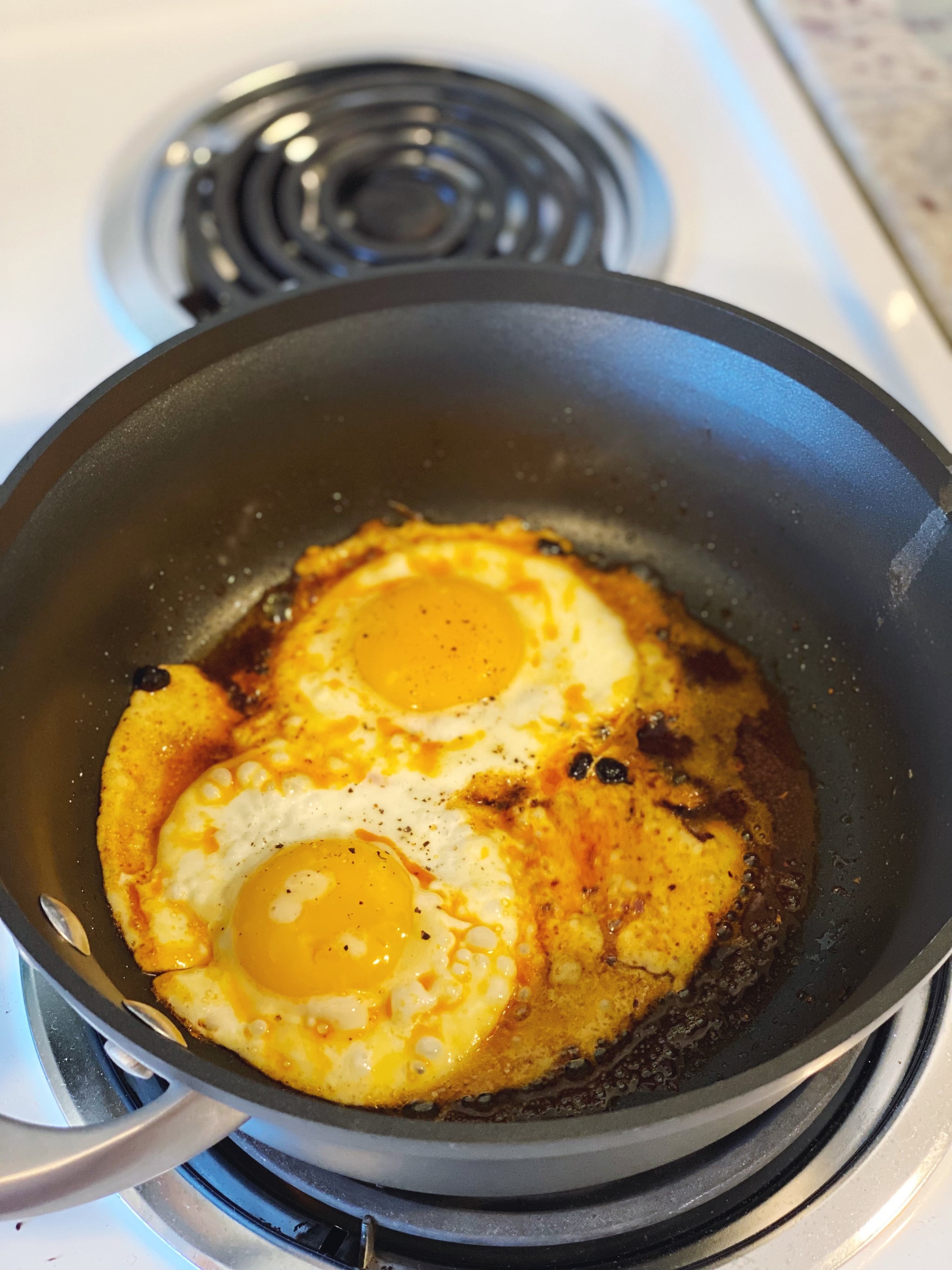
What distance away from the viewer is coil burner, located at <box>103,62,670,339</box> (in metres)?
1.61

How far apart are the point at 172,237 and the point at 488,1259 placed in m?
1.41

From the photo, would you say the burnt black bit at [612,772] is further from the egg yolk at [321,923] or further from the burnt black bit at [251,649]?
the burnt black bit at [251,649]

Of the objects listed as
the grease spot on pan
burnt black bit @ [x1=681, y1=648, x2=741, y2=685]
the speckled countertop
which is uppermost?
the speckled countertop

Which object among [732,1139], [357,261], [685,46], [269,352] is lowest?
[732,1139]

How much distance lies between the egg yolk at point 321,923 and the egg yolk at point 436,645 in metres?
→ 0.25

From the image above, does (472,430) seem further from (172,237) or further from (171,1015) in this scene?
(171,1015)

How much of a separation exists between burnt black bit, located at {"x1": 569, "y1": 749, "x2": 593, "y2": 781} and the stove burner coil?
0.72 metres

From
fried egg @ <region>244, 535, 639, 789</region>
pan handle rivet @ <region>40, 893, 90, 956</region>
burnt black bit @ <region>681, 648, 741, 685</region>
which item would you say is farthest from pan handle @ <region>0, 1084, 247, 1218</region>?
burnt black bit @ <region>681, 648, 741, 685</region>

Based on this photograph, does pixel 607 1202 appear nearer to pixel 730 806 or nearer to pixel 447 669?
pixel 730 806

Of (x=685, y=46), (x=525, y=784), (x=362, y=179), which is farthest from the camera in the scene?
(x=685, y=46)

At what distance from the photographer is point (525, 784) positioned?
133 centimetres

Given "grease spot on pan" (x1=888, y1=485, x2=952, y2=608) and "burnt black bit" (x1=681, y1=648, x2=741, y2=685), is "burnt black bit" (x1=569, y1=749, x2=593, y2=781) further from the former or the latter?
"grease spot on pan" (x1=888, y1=485, x2=952, y2=608)

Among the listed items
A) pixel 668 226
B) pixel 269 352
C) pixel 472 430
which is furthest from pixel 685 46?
pixel 269 352

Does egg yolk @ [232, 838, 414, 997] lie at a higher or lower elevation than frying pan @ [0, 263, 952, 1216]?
lower
